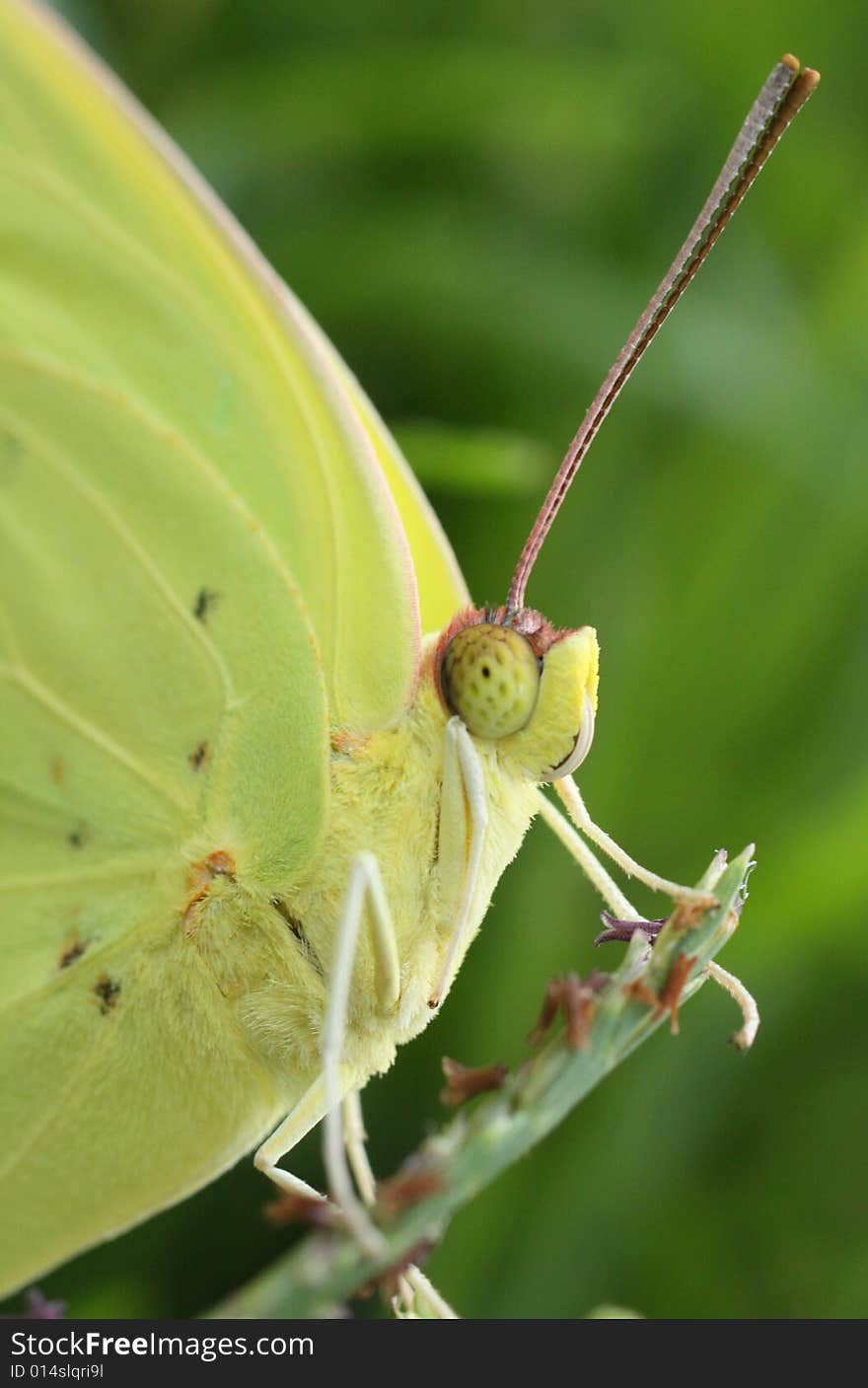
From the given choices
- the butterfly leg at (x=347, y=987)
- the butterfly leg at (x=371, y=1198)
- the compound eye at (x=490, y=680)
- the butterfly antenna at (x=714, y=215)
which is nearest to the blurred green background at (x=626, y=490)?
the butterfly leg at (x=371, y=1198)

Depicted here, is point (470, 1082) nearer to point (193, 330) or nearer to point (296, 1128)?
point (296, 1128)

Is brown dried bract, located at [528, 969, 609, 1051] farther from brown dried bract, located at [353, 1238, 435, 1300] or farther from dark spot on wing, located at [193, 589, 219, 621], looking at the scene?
dark spot on wing, located at [193, 589, 219, 621]

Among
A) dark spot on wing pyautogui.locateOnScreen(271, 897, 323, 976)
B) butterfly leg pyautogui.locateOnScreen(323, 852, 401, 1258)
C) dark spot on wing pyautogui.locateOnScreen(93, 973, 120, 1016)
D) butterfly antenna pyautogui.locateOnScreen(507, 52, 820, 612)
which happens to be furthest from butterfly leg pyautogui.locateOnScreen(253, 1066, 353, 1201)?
butterfly antenna pyautogui.locateOnScreen(507, 52, 820, 612)

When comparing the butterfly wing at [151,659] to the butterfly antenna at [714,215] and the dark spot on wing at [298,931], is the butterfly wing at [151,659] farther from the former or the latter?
the butterfly antenna at [714,215]

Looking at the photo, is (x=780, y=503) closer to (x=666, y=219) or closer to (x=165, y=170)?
(x=666, y=219)

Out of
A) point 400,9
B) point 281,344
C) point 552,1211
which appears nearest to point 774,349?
point 400,9

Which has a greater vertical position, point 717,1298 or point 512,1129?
point 512,1129
